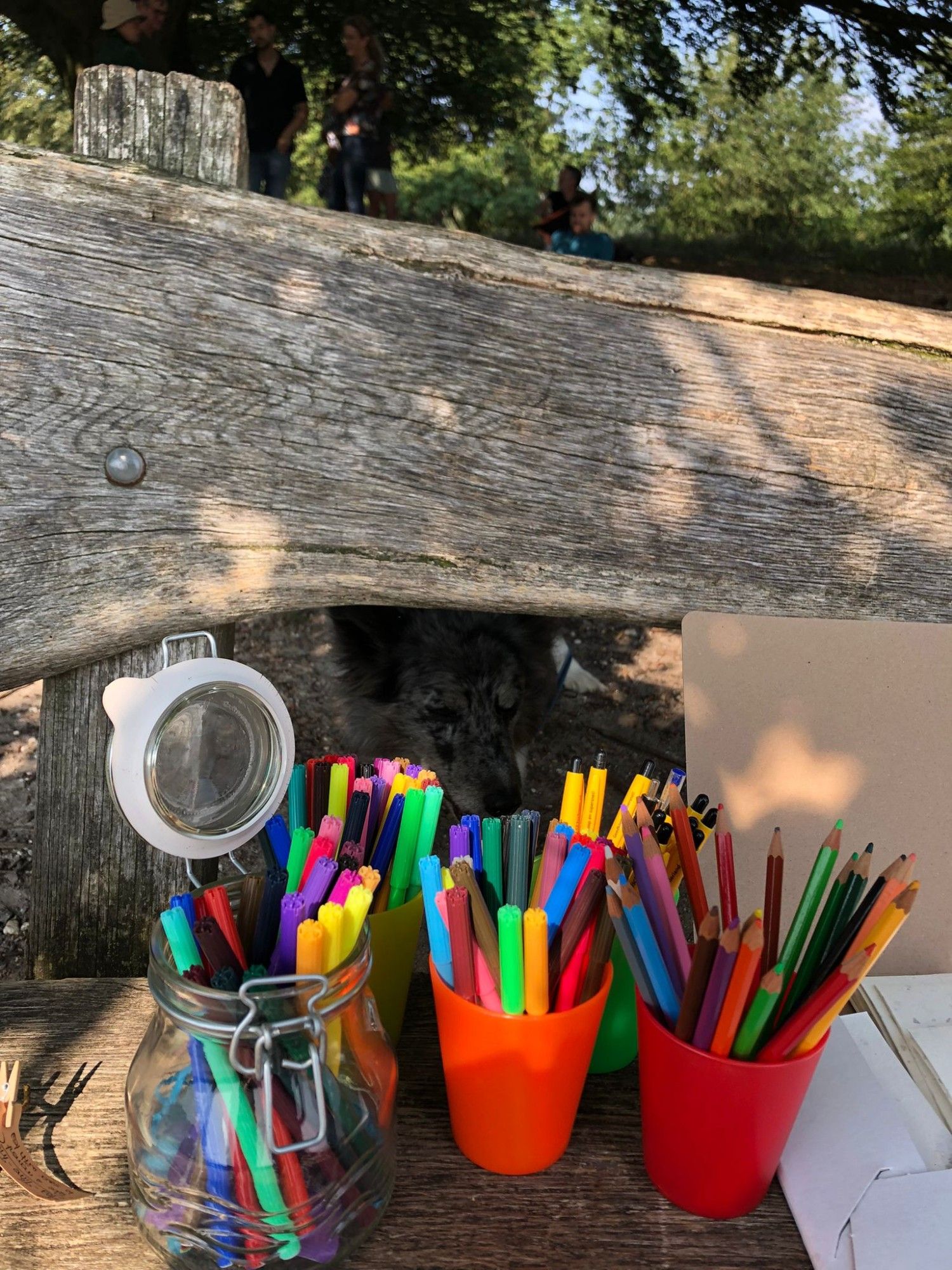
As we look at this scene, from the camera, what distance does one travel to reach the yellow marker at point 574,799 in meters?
1.24

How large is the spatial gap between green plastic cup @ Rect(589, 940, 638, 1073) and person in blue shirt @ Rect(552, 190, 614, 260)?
27.0 feet

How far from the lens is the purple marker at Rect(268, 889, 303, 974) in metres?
0.96

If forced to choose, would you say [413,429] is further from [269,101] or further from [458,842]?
[269,101]

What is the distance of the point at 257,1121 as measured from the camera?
35.1 inches

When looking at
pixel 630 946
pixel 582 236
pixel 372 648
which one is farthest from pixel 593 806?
pixel 582 236

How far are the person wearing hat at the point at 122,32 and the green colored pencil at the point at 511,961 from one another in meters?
7.25

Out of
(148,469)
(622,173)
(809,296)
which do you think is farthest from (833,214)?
(148,469)

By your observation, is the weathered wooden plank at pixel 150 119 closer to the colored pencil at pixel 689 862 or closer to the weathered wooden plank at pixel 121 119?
the weathered wooden plank at pixel 121 119

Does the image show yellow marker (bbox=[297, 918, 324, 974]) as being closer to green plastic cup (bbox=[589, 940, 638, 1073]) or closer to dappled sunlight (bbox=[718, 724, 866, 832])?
green plastic cup (bbox=[589, 940, 638, 1073])

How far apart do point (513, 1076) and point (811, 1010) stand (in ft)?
1.05

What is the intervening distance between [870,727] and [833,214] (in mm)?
A: 12977

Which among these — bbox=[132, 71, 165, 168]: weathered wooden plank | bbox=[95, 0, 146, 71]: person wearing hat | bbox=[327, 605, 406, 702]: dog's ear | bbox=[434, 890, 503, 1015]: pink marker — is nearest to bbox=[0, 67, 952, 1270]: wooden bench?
bbox=[132, 71, 165, 168]: weathered wooden plank

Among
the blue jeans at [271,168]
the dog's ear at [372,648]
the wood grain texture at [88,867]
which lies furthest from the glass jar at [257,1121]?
the blue jeans at [271,168]

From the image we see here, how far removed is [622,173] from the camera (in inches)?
497
